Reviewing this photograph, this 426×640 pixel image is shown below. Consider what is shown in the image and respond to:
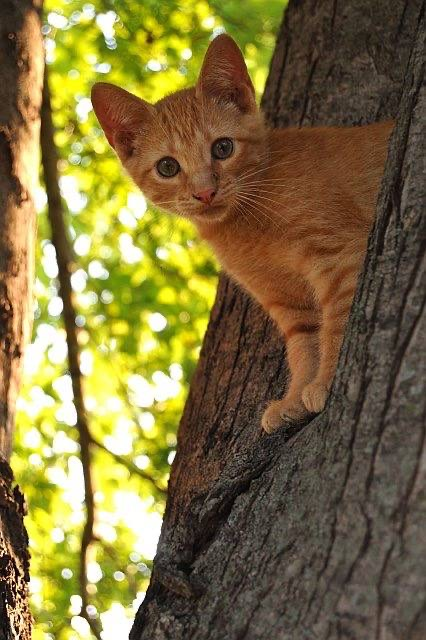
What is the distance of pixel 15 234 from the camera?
10.3 feet

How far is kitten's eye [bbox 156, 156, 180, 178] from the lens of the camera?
11.2ft

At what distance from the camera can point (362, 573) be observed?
5.14 feet

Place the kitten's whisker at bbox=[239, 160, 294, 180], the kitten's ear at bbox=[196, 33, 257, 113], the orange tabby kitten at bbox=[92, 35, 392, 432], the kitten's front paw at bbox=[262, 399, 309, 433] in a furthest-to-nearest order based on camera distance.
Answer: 1. the kitten's ear at bbox=[196, 33, 257, 113]
2. the kitten's whisker at bbox=[239, 160, 294, 180]
3. the orange tabby kitten at bbox=[92, 35, 392, 432]
4. the kitten's front paw at bbox=[262, 399, 309, 433]

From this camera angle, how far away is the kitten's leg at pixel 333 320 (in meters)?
2.65

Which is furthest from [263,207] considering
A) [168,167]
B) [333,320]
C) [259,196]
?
[333,320]

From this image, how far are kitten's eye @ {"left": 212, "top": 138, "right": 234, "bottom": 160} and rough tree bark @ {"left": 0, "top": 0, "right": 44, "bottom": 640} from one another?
0.74 m

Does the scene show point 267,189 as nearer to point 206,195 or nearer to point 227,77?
point 206,195

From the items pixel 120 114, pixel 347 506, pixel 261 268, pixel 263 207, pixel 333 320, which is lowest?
pixel 347 506

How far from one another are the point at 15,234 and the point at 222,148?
911 mm

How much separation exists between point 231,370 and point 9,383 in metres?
0.86

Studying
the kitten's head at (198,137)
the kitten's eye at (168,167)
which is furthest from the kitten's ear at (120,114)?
the kitten's eye at (168,167)

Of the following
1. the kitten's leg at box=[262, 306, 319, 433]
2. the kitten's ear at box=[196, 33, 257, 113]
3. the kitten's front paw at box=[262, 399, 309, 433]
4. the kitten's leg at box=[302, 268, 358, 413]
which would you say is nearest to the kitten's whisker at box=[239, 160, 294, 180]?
Result: the kitten's ear at box=[196, 33, 257, 113]

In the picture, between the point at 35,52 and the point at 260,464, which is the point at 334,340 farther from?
the point at 35,52

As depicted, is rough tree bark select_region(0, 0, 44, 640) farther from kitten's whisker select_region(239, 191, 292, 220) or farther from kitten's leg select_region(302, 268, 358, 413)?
kitten's leg select_region(302, 268, 358, 413)
